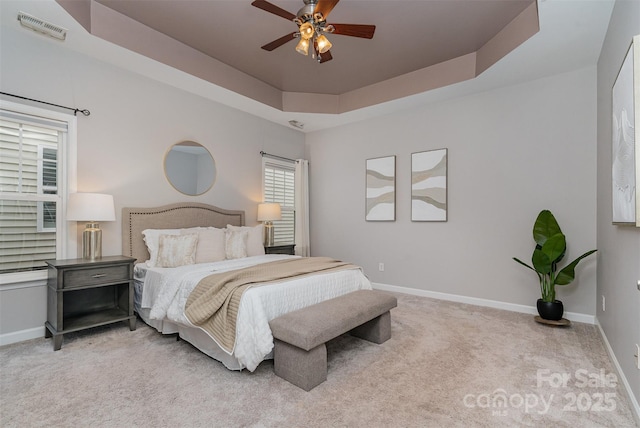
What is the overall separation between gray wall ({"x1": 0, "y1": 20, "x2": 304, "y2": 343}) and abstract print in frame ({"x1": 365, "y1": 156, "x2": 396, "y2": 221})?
76.2 inches

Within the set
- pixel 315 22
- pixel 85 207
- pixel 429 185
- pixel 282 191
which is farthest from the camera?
pixel 282 191

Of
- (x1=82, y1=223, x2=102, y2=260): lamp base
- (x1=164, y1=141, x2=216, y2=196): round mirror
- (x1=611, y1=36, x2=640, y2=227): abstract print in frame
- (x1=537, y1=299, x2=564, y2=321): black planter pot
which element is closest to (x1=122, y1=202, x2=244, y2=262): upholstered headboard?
(x1=164, y1=141, x2=216, y2=196): round mirror

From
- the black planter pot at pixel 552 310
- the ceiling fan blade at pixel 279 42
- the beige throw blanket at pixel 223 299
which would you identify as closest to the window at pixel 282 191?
the ceiling fan blade at pixel 279 42

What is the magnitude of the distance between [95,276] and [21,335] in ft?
2.62

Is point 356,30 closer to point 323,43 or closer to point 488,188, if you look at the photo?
point 323,43

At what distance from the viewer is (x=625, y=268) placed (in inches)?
80.7

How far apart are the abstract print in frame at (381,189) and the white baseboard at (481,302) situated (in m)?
1.07

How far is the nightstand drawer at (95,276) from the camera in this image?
2.66 m

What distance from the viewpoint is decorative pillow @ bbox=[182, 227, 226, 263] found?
343 centimetres

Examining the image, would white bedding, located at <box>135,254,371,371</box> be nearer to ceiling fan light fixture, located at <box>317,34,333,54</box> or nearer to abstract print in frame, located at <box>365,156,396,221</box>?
abstract print in frame, located at <box>365,156,396,221</box>

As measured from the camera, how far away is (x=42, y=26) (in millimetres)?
2662

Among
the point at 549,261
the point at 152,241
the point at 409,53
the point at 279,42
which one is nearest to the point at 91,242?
the point at 152,241

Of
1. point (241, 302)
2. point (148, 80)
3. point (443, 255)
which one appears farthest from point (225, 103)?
point (443, 255)

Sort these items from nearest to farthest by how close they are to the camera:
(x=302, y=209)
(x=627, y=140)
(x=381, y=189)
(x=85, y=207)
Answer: (x=627, y=140) → (x=85, y=207) → (x=381, y=189) → (x=302, y=209)
